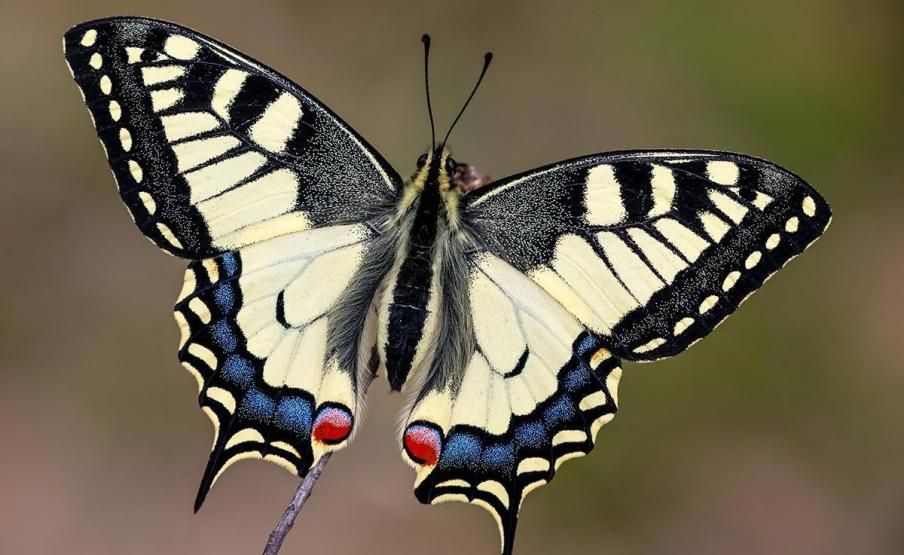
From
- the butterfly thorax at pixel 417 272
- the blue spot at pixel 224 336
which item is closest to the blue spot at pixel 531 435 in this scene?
the butterfly thorax at pixel 417 272

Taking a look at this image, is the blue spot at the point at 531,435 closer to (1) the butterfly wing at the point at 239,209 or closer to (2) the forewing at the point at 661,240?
(2) the forewing at the point at 661,240

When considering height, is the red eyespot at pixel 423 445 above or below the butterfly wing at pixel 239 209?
below

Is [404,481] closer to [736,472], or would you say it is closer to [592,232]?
[736,472]

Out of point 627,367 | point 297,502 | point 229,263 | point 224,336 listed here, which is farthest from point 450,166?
point 627,367

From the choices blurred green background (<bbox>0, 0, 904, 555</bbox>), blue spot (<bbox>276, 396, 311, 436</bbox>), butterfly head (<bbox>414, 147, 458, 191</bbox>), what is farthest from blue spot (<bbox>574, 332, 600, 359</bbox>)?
blurred green background (<bbox>0, 0, 904, 555</bbox>)

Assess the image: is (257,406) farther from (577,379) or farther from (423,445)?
(577,379)
